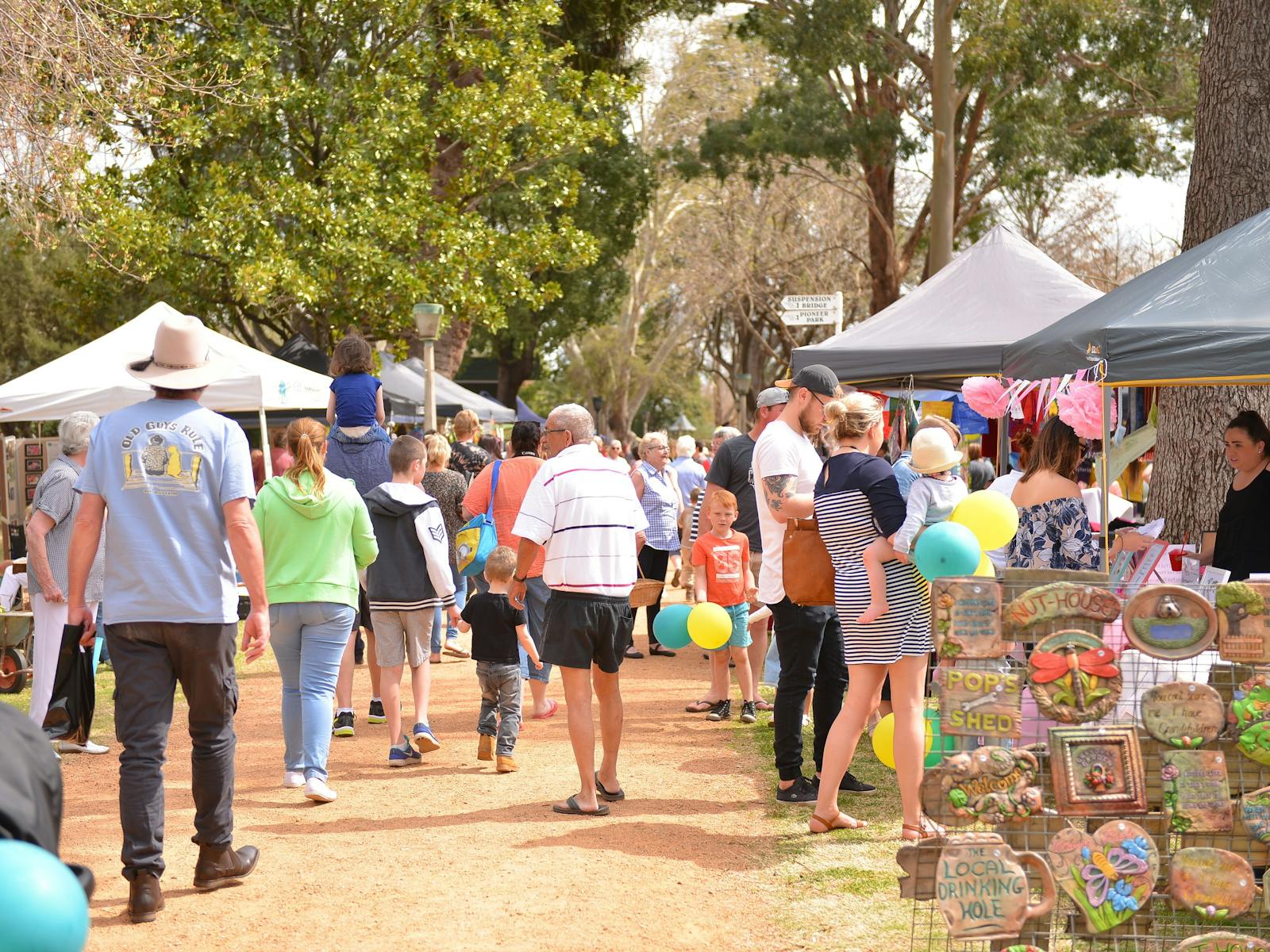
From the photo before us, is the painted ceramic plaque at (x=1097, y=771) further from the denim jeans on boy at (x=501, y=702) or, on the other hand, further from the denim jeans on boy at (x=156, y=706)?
the denim jeans on boy at (x=501, y=702)

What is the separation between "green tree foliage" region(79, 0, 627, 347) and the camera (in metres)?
19.4

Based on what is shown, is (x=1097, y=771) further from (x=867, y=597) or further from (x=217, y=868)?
(x=217, y=868)

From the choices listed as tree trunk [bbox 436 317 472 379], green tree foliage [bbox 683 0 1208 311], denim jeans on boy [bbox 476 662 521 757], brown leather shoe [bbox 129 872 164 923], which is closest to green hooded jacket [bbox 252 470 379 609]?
denim jeans on boy [bbox 476 662 521 757]

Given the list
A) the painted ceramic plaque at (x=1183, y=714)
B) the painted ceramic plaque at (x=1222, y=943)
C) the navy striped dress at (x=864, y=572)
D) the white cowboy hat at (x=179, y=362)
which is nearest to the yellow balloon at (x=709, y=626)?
the navy striped dress at (x=864, y=572)

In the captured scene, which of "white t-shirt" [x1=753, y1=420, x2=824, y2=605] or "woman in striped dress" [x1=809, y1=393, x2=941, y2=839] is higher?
"white t-shirt" [x1=753, y1=420, x2=824, y2=605]

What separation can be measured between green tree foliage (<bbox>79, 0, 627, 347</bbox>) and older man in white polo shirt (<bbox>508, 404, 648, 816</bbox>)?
44.1 ft

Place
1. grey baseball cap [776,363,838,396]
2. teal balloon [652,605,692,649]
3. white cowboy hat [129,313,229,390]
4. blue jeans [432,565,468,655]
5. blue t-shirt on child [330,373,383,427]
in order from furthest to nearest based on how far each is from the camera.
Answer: blue jeans [432,565,468,655] → teal balloon [652,605,692,649] → blue t-shirt on child [330,373,383,427] → grey baseball cap [776,363,838,396] → white cowboy hat [129,313,229,390]

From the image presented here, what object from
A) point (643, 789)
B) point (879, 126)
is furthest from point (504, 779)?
point (879, 126)

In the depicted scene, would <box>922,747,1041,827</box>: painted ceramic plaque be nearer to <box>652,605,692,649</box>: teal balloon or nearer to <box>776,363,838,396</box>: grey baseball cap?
<box>776,363,838,396</box>: grey baseball cap

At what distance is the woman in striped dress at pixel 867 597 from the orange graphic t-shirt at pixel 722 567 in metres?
3.02

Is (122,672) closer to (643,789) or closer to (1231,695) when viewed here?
(643,789)

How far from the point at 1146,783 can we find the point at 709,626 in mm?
4218

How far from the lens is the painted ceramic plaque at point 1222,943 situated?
3.83 meters

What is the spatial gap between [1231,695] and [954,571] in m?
0.97
